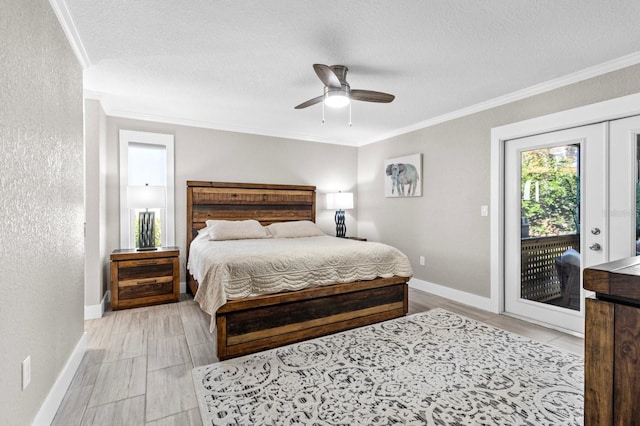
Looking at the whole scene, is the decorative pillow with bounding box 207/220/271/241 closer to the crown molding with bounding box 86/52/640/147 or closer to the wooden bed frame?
the wooden bed frame

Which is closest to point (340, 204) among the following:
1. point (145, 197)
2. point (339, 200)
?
point (339, 200)

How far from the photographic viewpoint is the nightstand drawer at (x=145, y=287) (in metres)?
3.55

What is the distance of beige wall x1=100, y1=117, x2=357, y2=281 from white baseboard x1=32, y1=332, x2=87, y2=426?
1916 mm

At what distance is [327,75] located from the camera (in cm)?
240

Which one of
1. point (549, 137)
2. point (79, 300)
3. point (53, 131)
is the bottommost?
point (79, 300)

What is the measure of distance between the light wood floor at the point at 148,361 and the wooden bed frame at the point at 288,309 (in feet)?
0.99

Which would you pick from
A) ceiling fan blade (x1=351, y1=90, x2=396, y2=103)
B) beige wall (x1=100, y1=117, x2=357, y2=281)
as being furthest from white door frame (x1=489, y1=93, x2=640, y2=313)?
beige wall (x1=100, y1=117, x2=357, y2=281)

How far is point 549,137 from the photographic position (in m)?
3.12

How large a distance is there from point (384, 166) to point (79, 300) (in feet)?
14.0

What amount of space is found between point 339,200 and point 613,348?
182 inches

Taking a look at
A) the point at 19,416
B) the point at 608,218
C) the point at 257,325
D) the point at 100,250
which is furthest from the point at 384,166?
the point at 19,416

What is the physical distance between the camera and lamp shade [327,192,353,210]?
5.23 meters

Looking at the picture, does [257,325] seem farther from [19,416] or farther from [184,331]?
[19,416]

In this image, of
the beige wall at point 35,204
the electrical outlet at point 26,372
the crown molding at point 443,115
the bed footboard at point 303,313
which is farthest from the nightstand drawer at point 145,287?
the electrical outlet at point 26,372
